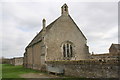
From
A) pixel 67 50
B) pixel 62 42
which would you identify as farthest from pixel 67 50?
pixel 62 42

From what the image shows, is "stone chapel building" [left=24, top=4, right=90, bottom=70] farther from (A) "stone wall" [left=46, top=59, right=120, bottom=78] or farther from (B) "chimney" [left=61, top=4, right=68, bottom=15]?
(A) "stone wall" [left=46, top=59, right=120, bottom=78]

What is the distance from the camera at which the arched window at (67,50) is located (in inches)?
1197

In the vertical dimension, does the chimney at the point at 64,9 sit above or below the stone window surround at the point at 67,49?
above

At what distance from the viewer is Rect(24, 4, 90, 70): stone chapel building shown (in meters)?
28.6

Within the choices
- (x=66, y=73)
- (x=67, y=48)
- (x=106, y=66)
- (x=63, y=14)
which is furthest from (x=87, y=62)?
(x=63, y=14)

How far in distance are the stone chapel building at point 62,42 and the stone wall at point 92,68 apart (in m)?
8.96

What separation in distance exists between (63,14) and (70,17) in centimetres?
163

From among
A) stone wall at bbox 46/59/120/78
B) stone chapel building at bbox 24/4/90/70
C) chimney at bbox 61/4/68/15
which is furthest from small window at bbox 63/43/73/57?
stone wall at bbox 46/59/120/78

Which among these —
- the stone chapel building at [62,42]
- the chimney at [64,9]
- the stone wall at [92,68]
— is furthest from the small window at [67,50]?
the stone wall at [92,68]

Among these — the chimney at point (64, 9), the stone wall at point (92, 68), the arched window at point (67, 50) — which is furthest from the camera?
the chimney at point (64, 9)

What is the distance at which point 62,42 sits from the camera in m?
30.2

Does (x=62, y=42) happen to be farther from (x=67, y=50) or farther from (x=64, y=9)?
(x=64, y=9)

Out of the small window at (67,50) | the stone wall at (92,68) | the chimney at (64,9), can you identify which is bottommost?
the stone wall at (92,68)

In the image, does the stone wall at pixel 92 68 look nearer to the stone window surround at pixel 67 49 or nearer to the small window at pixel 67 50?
the stone window surround at pixel 67 49
